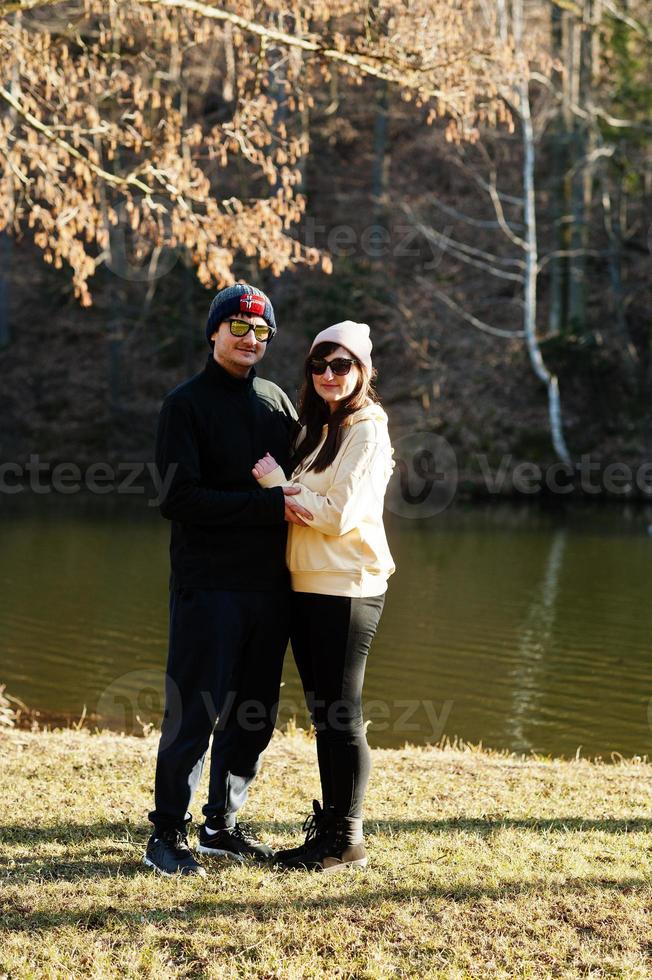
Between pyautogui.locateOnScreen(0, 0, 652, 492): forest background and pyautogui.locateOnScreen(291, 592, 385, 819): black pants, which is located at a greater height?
pyautogui.locateOnScreen(0, 0, 652, 492): forest background

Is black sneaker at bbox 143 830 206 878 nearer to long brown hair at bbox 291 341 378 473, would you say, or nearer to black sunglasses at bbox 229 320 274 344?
long brown hair at bbox 291 341 378 473

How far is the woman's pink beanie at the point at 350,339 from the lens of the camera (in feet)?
13.1

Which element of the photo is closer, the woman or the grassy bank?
the grassy bank

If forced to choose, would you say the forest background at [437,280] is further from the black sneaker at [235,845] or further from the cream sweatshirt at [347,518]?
the black sneaker at [235,845]

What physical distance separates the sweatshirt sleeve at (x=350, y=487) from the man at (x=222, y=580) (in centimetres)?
6

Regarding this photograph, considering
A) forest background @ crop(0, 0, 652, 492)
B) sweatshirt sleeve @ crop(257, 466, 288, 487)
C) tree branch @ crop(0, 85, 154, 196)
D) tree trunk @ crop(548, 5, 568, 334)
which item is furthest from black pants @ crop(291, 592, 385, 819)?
tree trunk @ crop(548, 5, 568, 334)

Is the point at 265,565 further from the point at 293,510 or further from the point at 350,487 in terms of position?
the point at 350,487

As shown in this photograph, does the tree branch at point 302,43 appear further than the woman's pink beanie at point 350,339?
Yes

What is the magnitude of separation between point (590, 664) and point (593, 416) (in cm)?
1457

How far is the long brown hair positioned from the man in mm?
128

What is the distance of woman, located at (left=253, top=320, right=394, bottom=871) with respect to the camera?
13.0 feet

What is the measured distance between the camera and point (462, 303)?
88.6ft

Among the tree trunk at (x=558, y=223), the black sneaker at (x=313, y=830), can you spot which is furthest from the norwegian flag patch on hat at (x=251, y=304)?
the tree trunk at (x=558, y=223)

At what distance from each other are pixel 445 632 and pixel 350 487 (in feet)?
26.2
